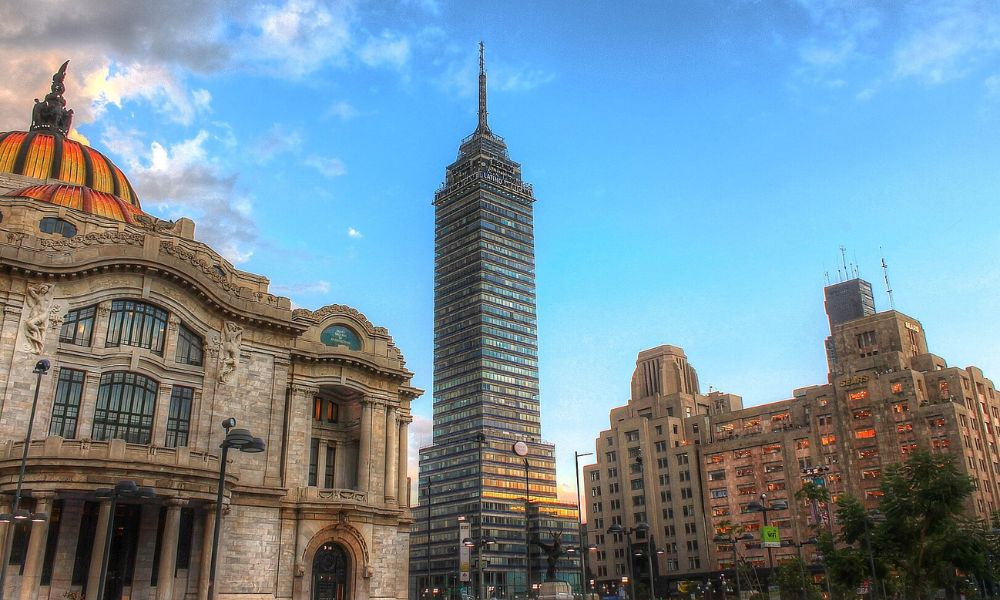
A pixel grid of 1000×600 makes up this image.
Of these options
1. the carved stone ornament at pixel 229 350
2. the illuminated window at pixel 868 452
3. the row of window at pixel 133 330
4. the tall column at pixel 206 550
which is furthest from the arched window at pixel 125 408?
the illuminated window at pixel 868 452

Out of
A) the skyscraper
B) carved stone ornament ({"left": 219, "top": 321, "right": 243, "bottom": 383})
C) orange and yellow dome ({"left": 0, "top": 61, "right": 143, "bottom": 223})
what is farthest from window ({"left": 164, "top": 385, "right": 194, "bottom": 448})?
the skyscraper

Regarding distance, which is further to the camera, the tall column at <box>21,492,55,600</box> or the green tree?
the green tree

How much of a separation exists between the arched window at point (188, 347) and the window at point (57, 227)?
34.5ft

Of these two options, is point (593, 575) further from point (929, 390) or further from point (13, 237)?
point (13, 237)

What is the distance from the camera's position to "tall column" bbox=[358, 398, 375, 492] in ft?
189

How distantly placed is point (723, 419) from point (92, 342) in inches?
5321

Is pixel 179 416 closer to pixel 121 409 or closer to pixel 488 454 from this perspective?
pixel 121 409

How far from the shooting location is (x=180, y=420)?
49031mm

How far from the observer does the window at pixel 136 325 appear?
4709cm

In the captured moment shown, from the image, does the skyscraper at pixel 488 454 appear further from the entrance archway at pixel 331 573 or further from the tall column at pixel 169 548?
the tall column at pixel 169 548

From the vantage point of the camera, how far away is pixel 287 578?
5134 centimetres

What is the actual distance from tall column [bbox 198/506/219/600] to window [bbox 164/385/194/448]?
4.77 metres

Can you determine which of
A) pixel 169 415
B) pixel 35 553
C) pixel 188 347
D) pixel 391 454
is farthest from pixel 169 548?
pixel 391 454

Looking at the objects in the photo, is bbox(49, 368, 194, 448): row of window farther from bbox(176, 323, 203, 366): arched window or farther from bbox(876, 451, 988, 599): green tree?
bbox(876, 451, 988, 599): green tree
